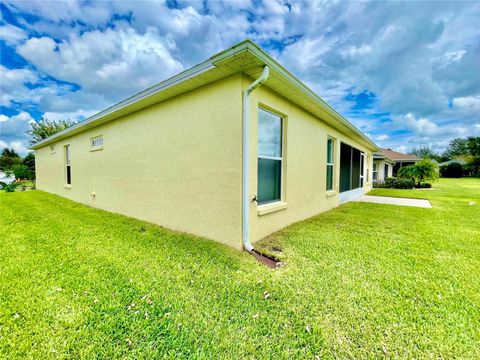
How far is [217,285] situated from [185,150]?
9.36ft

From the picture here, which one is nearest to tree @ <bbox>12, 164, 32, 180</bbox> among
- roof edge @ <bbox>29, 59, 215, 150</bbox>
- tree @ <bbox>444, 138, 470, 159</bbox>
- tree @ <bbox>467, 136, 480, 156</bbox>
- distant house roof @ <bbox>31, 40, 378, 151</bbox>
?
roof edge @ <bbox>29, 59, 215, 150</bbox>

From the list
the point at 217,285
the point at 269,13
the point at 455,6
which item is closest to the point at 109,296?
the point at 217,285

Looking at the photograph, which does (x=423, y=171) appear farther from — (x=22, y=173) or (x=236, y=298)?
(x=22, y=173)

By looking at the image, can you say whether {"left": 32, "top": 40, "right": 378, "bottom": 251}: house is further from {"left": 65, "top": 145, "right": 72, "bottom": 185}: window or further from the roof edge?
{"left": 65, "top": 145, "right": 72, "bottom": 185}: window

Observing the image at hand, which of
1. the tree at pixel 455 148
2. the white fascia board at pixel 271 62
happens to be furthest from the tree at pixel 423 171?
the tree at pixel 455 148

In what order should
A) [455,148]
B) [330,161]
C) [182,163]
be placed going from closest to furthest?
[182,163], [330,161], [455,148]

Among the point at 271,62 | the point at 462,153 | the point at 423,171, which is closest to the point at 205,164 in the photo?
the point at 271,62

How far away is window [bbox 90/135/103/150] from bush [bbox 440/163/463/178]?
4851 centimetres

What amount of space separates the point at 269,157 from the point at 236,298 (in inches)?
112

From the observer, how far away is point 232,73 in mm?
3545

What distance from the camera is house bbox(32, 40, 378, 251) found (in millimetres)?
3602

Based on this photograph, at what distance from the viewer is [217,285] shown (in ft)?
8.50

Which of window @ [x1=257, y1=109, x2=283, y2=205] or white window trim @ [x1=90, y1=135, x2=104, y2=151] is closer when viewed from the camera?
window @ [x1=257, y1=109, x2=283, y2=205]

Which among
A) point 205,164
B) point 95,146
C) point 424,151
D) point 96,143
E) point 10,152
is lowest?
point 205,164
